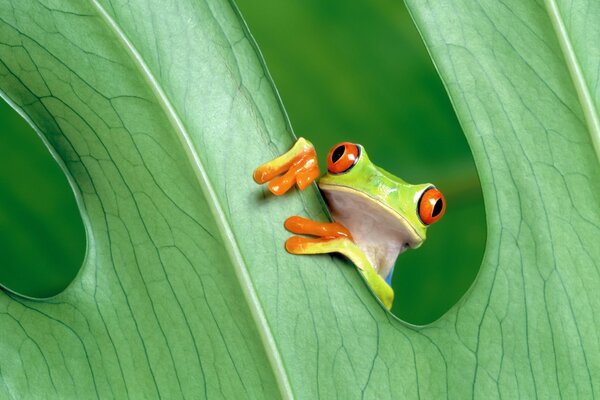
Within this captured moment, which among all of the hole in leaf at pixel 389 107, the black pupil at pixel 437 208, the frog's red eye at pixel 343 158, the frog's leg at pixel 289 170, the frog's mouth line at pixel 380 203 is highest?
the frog's leg at pixel 289 170

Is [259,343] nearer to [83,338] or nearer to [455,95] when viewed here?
[83,338]

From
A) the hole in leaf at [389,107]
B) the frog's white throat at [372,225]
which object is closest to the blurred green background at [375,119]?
the hole in leaf at [389,107]

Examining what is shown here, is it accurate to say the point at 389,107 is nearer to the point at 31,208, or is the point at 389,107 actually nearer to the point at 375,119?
the point at 375,119

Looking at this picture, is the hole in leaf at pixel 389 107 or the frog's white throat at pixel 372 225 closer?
the frog's white throat at pixel 372 225

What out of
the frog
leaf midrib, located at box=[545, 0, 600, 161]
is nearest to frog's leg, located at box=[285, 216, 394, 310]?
the frog

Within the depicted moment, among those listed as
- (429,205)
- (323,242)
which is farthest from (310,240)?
(429,205)

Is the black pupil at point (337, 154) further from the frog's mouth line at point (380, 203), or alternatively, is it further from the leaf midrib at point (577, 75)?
the leaf midrib at point (577, 75)

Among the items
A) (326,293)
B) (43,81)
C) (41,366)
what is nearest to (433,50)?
(326,293)

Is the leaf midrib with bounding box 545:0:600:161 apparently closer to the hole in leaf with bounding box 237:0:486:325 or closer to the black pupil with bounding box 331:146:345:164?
the black pupil with bounding box 331:146:345:164
